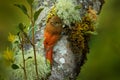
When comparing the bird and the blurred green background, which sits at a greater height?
the bird

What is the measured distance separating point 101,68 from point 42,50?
2319 mm

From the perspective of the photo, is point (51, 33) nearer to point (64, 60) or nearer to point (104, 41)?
point (64, 60)

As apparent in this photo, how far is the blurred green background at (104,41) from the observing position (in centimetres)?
437

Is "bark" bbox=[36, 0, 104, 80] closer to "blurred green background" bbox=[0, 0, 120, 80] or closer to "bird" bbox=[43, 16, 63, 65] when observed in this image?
"bird" bbox=[43, 16, 63, 65]

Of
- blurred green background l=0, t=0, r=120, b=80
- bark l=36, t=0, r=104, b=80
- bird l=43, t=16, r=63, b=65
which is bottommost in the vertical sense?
blurred green background l=0, t=0, r=120, b=80

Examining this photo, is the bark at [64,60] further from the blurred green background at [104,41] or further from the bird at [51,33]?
the blurred green background at [104,41]

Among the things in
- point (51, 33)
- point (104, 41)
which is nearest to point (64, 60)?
point (51, 33)

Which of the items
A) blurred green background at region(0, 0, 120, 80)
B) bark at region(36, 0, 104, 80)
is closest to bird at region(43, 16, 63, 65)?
bark at region(36, 0, 104, 80)

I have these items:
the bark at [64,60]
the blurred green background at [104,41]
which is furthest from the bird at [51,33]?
the blurred green background at [104,41]

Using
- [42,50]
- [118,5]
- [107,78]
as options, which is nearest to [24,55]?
[42,50]

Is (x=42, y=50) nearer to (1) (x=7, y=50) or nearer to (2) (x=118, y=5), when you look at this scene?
(1) (x=7, y=50)

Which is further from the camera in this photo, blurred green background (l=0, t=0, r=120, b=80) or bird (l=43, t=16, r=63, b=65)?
blurred green background (l=0, t=0, r=120, b=80)

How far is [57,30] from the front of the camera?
2277 millimetres

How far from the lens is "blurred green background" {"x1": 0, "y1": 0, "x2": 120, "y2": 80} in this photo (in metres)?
4.37
